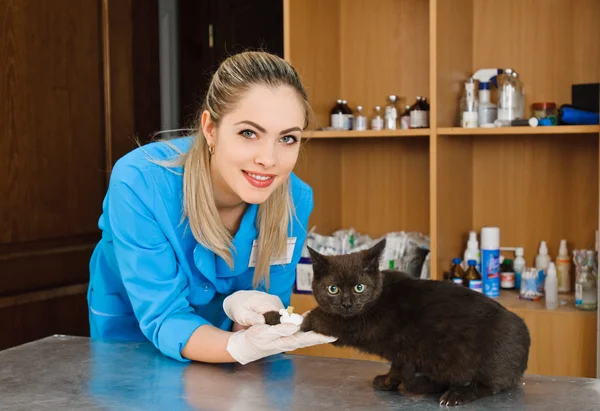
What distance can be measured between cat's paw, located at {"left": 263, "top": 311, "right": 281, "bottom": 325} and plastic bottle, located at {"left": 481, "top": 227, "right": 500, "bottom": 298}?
1.33 m

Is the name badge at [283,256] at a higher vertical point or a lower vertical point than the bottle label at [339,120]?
lower

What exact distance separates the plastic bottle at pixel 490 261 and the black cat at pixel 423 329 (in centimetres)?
136

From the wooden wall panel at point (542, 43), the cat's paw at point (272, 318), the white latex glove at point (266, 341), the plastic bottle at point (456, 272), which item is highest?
the wooden wall panel at point (542, 43)

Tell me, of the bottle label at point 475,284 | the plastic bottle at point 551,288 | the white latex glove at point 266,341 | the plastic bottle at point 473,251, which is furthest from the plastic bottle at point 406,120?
the white latex glove at point 266,341

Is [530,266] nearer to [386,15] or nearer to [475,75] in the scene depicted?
[475,75]

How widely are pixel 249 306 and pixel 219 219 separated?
0.66 ft

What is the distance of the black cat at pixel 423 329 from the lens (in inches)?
44.0

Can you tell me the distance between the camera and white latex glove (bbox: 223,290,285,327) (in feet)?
4.95

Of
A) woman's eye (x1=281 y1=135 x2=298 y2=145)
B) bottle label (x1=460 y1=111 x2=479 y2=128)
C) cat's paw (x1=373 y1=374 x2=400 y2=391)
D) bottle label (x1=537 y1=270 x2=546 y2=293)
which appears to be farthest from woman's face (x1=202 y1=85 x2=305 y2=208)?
bottle label (x1=537 y1=270 x2=546 y2=293)

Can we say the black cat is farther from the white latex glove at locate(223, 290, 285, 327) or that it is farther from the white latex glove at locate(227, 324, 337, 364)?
the white latex glove at locate(223, 290, 285, 327)

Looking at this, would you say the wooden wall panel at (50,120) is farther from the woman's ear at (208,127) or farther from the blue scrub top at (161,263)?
the woman's ear at (208,127)

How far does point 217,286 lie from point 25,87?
1.32m

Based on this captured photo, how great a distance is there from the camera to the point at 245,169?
4.74 feet

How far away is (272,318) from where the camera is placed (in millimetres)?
1394
